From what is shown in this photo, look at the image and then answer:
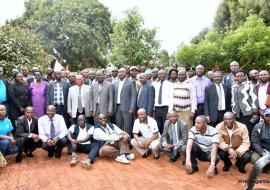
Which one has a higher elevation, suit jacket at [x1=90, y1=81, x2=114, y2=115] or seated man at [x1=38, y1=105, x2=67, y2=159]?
suit jacket at [x1=90, y1=81, x2=114, y2=115]

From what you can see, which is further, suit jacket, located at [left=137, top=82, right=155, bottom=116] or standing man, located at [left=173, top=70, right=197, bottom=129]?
suit jacket, located at [left=137, top=82, right=155, bottom=116]

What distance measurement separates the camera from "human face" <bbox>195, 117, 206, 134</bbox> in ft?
23.4

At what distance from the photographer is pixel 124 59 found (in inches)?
700

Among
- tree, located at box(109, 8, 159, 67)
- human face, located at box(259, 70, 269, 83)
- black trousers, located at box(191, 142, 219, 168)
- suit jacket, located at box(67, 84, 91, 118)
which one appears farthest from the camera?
tree, located at box(109, 8, 159, 67)

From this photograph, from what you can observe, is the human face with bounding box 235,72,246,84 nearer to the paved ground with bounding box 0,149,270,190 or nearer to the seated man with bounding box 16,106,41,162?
the paved ground with bounding box 0,149,270,190

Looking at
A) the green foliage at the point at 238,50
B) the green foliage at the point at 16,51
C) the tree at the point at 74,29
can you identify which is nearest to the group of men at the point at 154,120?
the green foliage at the point at 16,51

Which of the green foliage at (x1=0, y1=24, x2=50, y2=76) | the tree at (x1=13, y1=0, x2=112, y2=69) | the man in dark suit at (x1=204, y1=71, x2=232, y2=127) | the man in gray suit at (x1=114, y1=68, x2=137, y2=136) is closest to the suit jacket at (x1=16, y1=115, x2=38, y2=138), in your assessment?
the man in gray suit at (x1=114, y1=68, x2=137, y2=136)

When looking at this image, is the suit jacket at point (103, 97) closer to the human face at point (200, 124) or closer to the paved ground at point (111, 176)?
the paved ground at point (111, 176)

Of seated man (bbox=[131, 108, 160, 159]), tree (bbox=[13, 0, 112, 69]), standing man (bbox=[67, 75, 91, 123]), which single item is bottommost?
seated man (bbox=[131, 108, 160, 159])

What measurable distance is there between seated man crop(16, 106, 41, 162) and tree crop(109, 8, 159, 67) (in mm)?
9234

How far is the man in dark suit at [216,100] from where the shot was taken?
8.36 m

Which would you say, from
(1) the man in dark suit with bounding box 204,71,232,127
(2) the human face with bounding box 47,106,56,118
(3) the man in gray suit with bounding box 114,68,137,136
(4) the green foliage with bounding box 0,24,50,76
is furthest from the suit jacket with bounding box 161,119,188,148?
(4) the green foliage with bounding box 0,24,50,76

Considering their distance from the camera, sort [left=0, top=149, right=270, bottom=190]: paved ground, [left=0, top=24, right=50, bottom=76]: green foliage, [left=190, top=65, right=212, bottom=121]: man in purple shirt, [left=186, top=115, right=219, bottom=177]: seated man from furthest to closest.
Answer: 1. [left=0, top=24, right=50, bottom=76]: green foliage
2. [left=190, top=65, right=212, bottom=121]: man in purple shirt
3. [left=186, top=115, right=219, bottom=177]: seated man
4. [left=0, top=149, right=270, bottom=190]: paved ground

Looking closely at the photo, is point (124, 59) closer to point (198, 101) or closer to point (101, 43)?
point (198, 101)
